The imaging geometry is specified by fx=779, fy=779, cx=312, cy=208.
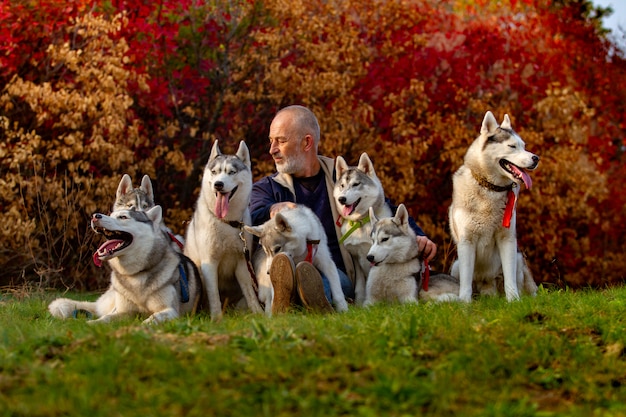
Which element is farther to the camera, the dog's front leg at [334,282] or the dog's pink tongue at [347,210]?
the dog's pink tongue at [347,210]

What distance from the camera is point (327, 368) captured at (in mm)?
3990

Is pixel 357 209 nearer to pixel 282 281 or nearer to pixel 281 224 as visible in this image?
pixel 281 224

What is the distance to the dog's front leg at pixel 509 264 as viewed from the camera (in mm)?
6773

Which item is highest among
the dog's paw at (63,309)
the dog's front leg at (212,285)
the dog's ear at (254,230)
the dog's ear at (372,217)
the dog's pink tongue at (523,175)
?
the dog's pink tongue at (523,175)

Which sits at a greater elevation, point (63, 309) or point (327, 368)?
point (327, 368)

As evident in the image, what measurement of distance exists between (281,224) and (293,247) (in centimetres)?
22

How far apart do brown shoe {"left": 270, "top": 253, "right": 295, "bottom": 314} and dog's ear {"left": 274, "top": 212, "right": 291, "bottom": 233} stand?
0.56 m

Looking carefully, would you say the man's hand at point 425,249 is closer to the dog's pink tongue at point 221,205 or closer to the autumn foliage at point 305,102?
the dog's pink tongue at point 221,205

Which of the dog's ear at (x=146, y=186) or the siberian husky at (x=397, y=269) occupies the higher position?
the dog's ear at (x=146, y=186)

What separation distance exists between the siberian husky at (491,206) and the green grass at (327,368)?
154 cm

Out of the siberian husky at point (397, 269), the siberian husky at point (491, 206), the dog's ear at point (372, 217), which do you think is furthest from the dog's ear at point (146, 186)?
the siberian husky at point (491, 206)

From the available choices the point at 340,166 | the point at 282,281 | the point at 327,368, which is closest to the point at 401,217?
the point at 340,166

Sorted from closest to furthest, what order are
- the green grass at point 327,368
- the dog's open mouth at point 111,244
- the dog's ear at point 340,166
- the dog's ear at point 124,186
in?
the green grass at point 327,368 < the dog's open mouth at point 111,244 < the dog's ear at point 340,166 < the dog's ear at point 124,186

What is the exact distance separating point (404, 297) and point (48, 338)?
11.0 ft
